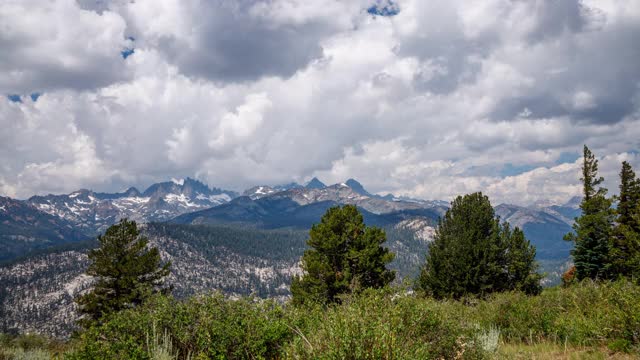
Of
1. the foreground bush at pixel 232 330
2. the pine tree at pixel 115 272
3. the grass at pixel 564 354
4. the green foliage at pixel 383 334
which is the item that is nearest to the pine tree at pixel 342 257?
the pine tree at pixel 115 272

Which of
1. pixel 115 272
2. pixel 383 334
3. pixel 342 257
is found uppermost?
pixel 383 334

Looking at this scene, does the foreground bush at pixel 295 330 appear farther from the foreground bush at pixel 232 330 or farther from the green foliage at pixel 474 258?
the green foliage at pixel 474 258

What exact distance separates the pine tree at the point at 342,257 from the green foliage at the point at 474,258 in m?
5.92

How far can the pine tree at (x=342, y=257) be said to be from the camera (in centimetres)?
3070

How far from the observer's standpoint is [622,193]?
4169cm

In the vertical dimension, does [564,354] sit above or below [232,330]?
below

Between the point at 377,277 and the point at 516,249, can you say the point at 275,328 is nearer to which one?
the point at 377,277

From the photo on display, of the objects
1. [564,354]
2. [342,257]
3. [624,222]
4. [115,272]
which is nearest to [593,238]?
[624,222]

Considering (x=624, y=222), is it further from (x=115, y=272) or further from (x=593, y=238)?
(x=115, y=272)

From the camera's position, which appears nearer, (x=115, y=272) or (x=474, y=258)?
(x=474, y=258)

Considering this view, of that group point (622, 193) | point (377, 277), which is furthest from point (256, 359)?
point (622, 193)

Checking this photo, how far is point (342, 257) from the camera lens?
3148cm

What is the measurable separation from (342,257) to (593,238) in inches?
1067

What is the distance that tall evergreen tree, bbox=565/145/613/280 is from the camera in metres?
39.1
